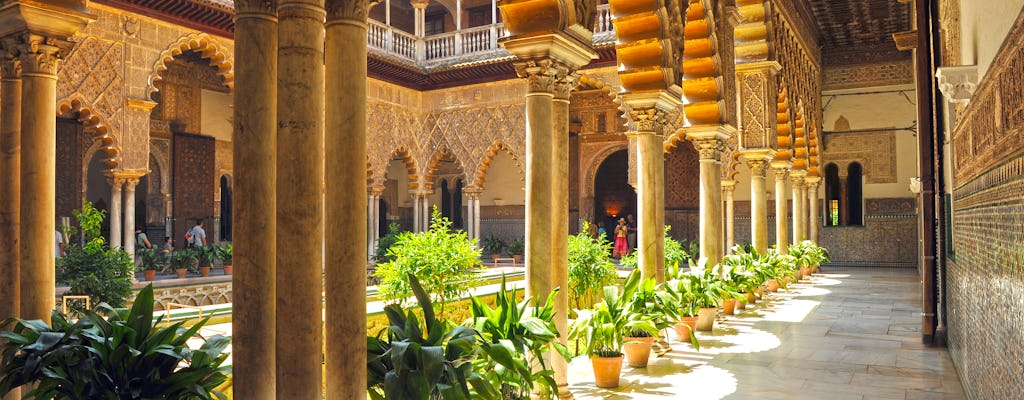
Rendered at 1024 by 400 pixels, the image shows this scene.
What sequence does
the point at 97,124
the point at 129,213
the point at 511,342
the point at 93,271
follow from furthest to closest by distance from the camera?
the point at 129,213 → the point at 97,124 → the point at 93,271 → the point at 511,342

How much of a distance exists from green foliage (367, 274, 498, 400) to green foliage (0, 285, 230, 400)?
74 centimetres

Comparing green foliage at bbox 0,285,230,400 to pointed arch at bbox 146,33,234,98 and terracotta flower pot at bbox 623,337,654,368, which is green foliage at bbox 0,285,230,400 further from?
pointed arch at bbox 146,33,234,98

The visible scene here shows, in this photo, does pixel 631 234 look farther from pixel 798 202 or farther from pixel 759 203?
pixel 759 203

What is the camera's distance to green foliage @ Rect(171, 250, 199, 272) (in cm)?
1477

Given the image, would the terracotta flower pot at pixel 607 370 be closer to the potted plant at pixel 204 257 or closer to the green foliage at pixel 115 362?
the green foliage at pixel 115 362

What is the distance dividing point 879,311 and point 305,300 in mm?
9239

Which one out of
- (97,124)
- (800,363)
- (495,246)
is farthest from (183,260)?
(800,363)

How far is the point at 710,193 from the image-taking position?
352 inches

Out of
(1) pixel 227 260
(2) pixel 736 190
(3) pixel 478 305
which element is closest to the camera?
(3) pixel 478 305

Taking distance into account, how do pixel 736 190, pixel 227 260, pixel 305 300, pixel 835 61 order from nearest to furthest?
pixel 305 300 → pixel 227 260 → pixel 835 61 → pixel 736 190

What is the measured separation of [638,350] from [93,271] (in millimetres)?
7894

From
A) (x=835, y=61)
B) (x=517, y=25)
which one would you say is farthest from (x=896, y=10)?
(x=517, y=25)

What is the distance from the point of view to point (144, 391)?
10.7ft

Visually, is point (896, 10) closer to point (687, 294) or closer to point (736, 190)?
point (736, 190)
